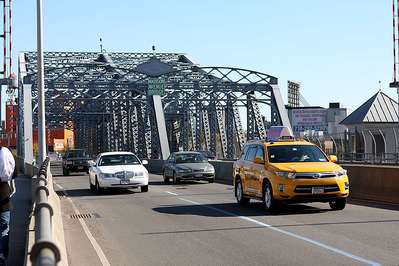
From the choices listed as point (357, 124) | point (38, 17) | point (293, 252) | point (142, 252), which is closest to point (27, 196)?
point (38, 17)

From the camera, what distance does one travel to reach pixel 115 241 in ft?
31.0

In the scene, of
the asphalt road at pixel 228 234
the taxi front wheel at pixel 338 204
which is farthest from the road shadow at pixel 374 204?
the taxi front wheel at pixel 338 204

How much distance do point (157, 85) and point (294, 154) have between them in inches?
1104

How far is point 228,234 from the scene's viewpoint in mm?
9734

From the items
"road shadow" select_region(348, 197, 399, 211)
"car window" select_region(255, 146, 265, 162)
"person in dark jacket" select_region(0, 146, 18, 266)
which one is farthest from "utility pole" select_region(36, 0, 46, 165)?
"person in dark jacket" select_region(0, 146, 18, 266)

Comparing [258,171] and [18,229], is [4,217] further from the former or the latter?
[258,171]

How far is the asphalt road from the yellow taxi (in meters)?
0.41

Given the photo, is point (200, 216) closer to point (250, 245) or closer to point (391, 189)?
point (250, 245)

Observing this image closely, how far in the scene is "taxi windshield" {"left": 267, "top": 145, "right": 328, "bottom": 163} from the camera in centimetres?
1348

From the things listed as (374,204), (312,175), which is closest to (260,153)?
(312,175)

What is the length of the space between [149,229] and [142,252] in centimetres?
229

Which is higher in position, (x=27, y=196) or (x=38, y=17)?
(x=38, y=17)

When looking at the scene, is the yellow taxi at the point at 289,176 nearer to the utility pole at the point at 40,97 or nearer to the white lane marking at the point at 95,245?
the white lane marking at the point at 95,245

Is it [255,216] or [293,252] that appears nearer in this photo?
[293,252]
